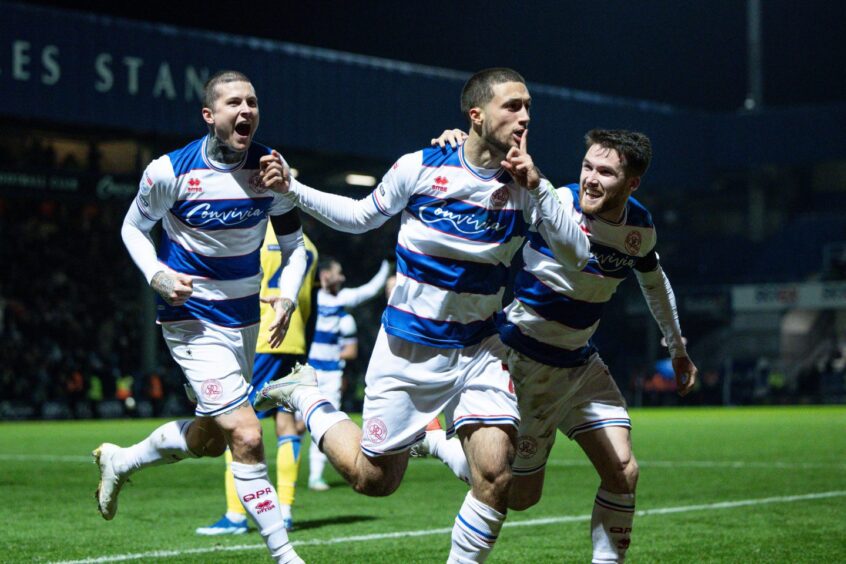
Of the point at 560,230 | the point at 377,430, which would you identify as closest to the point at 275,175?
the point at 377,430

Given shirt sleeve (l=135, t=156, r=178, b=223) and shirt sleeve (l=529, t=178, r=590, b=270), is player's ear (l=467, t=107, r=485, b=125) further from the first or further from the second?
shirt sleeve (l=135, t=156, r=178, b=223)

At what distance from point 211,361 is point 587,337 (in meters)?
1.82

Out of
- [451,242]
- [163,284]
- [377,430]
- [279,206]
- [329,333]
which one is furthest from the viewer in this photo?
[329,333]

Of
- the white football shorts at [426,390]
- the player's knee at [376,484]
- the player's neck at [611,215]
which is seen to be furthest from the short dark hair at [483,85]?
the player's knee at [376,484]

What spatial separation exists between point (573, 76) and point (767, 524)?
32096 mm

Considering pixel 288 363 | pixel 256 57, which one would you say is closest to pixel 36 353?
pixel 256 57

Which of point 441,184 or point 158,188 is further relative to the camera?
point 158,188

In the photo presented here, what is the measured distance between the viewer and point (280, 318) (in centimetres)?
598

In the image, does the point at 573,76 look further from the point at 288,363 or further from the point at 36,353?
the point at 288,363

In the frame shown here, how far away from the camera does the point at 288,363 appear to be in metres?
8.69

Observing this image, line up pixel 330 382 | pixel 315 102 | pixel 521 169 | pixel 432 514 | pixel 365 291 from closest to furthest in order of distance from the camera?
pixel 521 169 < pixel 432 514 < pixel 330 382 < pixel 365 291 < pixel 315 102

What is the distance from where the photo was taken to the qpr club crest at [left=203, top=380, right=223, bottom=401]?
227 inches

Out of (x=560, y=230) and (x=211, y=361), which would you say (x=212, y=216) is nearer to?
(x=211, y=361)

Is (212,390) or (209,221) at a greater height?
(209,221)
